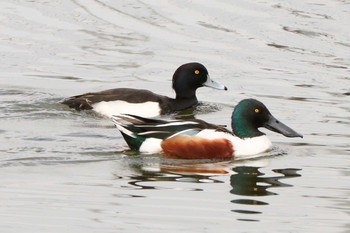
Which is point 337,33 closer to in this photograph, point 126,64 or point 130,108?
point 126,64

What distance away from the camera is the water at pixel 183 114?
10086mm

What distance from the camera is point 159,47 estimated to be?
18984mm

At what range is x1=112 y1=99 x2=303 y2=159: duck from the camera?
41.6ft

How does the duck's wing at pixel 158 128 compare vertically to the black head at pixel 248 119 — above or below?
below

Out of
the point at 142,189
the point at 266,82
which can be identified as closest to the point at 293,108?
the point at 266,82

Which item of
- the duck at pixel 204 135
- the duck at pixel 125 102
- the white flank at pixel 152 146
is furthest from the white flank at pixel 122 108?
the white flank at pixel 152 146

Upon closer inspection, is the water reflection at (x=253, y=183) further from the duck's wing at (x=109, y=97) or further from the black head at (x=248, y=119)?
the duck's wing at (x=109, y=97)

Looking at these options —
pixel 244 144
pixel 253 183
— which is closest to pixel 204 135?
pixel 244 144

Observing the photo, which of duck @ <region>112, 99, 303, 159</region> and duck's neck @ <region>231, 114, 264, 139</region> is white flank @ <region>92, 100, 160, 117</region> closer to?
duck @ <region>112, 99, 303, 159</region>

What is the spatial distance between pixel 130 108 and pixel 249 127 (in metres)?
2.79

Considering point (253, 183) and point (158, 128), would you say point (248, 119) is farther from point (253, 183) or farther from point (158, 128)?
point (253, 183)

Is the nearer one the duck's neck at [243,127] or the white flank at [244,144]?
the white flank at [244,144]

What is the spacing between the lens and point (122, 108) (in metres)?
15.5

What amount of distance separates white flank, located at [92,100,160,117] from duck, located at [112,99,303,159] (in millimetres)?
2255
